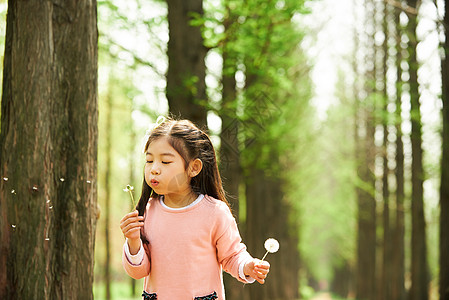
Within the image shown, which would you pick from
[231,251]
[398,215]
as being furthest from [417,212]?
[231,251]

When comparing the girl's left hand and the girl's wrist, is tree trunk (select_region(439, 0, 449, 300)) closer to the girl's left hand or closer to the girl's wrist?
the girl's left hand

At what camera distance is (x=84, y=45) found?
3.65 metres

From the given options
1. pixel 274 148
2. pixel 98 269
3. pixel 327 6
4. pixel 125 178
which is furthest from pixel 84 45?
pixel 98 269

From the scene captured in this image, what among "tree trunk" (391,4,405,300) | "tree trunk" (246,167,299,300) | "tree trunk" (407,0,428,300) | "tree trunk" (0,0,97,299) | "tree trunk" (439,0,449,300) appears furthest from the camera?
"tree trunk" (391,4,405,300)

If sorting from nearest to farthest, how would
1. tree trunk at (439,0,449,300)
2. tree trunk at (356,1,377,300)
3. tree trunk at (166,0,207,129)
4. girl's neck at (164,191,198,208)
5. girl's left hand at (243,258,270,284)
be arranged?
girl's left hand at (243,258,270,284) → girl's neck at (164,191,198,208) → tree trunk at (166,0,207,129) → tree trunk at (439,0,449,300) → tree trunk at (356,1,377,300)

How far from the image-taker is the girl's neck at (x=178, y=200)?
9.86 ft

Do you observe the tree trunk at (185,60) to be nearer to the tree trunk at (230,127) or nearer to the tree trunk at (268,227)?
the tree trunk at (230,127)

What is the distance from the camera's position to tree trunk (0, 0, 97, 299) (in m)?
3.37

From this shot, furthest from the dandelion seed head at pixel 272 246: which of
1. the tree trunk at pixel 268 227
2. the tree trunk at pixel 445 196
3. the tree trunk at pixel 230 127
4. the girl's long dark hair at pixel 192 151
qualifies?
the tree trunk at pixel 268 227

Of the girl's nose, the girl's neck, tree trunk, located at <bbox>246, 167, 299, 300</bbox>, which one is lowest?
tree trunk, located at <bbox>246, 167, 299, 300</bbox>

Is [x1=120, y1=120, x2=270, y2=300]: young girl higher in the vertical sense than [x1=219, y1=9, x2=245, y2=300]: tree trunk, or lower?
lower

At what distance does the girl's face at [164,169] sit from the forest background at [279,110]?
34.5 inches

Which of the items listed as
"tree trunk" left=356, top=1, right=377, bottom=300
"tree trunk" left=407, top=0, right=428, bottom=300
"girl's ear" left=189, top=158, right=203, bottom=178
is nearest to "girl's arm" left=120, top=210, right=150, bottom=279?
"girl's ear" left=189, top=158, right=203, bottom=178

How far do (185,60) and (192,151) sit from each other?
4458mm
